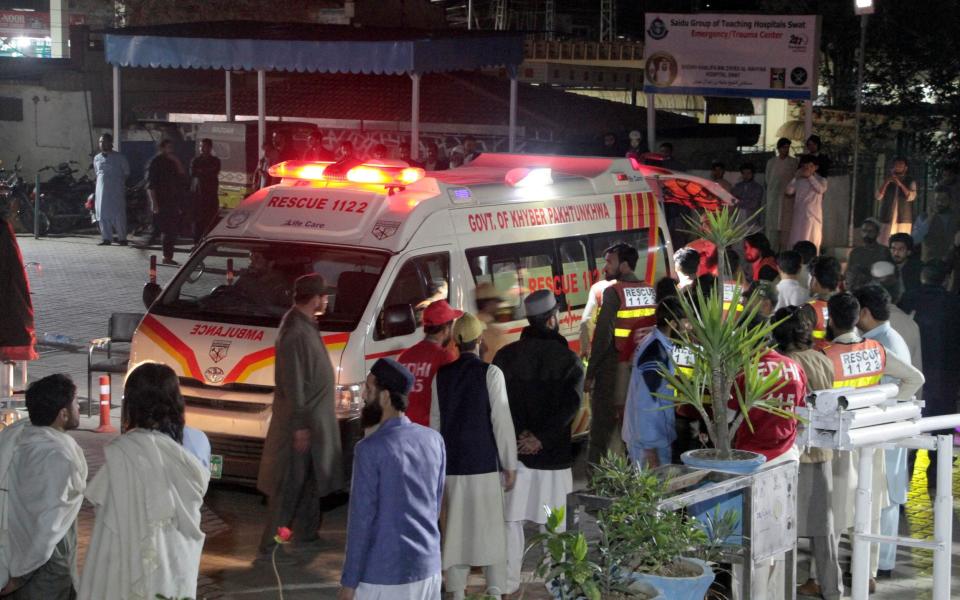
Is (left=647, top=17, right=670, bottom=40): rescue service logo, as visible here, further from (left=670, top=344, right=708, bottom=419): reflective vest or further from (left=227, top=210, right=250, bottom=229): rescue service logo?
(left=670, top=344, right=708, bottom=419): reflective vest

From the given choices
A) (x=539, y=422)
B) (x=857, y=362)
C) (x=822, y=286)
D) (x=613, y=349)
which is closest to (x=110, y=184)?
(x=613, y=349)

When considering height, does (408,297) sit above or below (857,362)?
above

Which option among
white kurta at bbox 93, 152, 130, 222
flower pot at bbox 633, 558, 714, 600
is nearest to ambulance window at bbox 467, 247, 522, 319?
flower pot at bbox 633, 558, 714, 600

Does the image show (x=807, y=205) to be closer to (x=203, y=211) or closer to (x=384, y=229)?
(x=203, y=211)

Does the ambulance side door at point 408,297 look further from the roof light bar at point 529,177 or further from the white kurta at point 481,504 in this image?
the white kurta at point 481,504

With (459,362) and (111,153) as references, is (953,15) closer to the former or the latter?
(111,153)

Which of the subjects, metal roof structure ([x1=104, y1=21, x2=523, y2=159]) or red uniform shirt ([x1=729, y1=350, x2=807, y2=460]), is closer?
red uniform shirt ([x1=729, y1=350, x2=807, y2=460])

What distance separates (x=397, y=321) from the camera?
8.91 metres

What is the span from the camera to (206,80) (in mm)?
36156

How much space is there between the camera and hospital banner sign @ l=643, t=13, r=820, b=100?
20766mm

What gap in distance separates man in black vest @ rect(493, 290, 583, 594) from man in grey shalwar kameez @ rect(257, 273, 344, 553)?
1.12 m

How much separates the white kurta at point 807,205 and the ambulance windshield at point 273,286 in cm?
1037

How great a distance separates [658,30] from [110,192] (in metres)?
9.26

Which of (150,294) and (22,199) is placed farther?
(22,199)
